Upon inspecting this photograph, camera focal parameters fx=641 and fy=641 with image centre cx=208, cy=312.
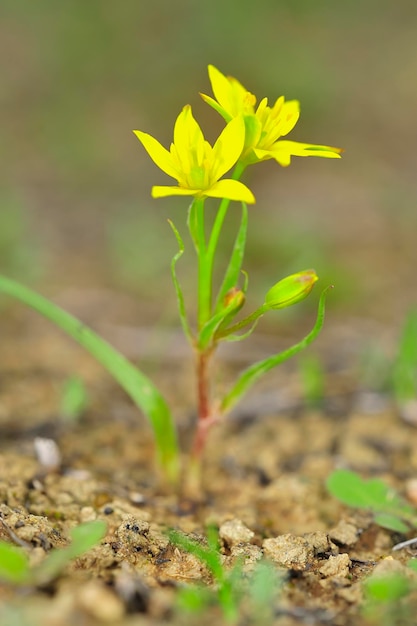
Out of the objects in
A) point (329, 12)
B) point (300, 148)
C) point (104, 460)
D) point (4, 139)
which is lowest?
point (104, 460)

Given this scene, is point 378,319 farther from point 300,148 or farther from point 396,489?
point 300,148

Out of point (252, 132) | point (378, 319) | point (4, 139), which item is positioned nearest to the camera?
point (252, 132)

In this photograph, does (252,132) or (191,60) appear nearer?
(252,132)

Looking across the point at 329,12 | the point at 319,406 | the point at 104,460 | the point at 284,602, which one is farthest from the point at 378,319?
the point at 329,12

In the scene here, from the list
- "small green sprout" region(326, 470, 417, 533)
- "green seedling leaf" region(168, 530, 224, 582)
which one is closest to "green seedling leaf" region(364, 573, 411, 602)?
"green seedling leaf" region(168, 530, 224, 582)

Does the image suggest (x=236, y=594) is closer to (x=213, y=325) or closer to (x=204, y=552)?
(x=204, y=552)

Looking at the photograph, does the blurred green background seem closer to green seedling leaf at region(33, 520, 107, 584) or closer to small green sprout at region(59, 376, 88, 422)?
small green sprout at region(59, 376, 88, 422)

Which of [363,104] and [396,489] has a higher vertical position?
[363,104]
